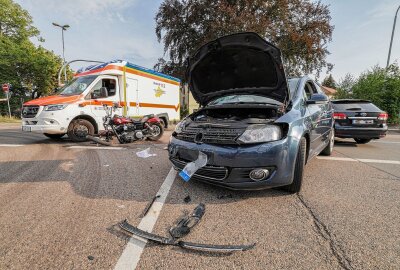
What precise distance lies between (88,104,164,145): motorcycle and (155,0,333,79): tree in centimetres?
1168

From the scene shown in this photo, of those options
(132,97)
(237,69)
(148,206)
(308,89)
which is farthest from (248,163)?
Result: (132,97)

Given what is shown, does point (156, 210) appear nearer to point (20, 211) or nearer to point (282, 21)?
point (20, 211)

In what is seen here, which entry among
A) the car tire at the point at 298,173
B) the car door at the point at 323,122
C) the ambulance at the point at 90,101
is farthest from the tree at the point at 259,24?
the car tire at the point at 298,173

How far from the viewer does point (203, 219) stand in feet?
8.04

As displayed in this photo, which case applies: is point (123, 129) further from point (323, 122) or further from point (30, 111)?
point (323, 122)

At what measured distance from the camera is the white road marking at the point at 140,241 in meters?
1.76

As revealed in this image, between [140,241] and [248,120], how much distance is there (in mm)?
1951

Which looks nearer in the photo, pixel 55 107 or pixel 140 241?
pixel 140 241

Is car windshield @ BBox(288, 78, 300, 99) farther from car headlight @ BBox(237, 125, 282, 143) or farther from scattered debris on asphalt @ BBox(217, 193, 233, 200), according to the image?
scattered debris on asphalt @ BBox(217, 193, 233, 200)

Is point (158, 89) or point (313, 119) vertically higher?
point (158, 89)

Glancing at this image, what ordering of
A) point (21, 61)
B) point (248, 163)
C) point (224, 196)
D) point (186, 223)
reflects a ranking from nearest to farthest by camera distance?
1. point (186, 223)
2. point (248, 163)
3. point (224, 196)
4. point (21, 61)

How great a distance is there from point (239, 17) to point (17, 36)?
93.3 feet

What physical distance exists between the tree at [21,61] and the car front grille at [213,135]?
27.5 m

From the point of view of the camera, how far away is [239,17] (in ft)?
53.7
